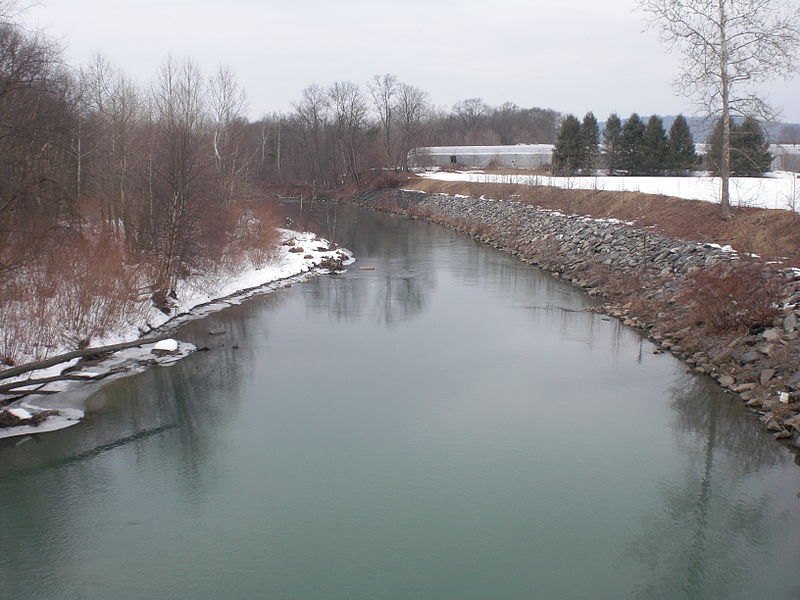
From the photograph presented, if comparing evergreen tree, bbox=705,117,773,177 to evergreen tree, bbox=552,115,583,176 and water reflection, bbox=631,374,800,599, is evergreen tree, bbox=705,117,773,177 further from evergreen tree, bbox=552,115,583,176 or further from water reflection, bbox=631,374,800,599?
evergreen tree, bbox=552,115,583,176

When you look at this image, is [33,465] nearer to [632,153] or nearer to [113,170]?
[113,170]

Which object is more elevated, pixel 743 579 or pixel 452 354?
pixel 452 354

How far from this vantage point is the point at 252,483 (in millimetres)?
8594

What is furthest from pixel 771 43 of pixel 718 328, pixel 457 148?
pixel 457 148

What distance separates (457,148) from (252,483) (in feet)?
219

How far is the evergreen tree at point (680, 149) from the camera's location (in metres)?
38.8

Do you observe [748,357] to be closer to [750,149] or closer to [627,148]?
[750,149]

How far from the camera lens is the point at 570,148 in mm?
43281

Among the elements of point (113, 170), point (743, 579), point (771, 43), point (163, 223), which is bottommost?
point (743, 579)

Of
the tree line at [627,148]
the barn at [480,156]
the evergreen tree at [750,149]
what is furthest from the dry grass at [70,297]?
the barn at [480,156]

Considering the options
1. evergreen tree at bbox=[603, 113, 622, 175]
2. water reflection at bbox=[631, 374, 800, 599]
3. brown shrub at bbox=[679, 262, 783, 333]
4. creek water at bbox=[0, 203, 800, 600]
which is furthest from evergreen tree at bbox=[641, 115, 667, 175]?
water reflection at bbox=[631, 374, 800, 599]

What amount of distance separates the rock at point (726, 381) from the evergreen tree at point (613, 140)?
3291 cm

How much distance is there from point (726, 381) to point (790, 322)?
1555mm

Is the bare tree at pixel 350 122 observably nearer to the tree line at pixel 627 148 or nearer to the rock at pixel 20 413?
the tree line at pixel 627 148
